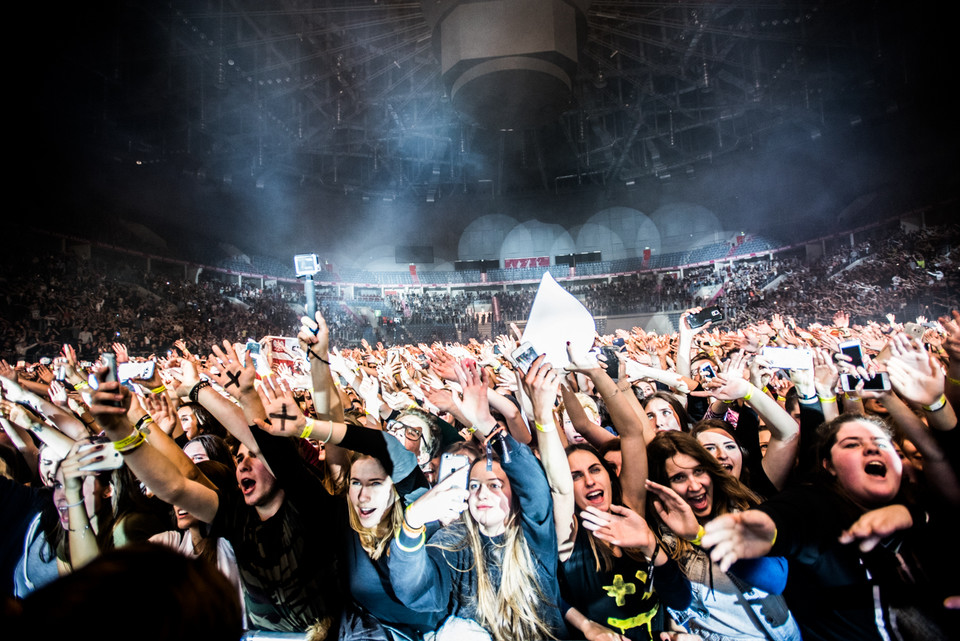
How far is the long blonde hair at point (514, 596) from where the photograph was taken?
186cm

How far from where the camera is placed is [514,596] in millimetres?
1856

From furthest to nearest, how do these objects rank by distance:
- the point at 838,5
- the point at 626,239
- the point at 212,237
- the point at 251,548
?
the point at 626,239 → the point at 212,237 → the point at 838,5 → the point at 251,548

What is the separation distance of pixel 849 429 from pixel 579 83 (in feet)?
35.3

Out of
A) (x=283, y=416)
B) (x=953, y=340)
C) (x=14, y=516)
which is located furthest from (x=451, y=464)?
(x=14, y=516)

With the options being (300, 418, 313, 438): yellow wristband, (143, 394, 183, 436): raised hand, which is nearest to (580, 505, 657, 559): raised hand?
(300, 418, 313, 438): yellow wristband

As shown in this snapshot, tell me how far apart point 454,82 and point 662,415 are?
557 centimetres

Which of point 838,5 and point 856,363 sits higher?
point 838,5

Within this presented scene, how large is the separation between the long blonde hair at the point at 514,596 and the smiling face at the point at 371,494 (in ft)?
1.59

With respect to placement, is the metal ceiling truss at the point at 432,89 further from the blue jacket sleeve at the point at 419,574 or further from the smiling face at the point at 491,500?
the blue jacket sleeve at the point at 419,574

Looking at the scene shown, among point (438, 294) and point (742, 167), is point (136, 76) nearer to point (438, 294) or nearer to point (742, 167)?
point (438, 294)

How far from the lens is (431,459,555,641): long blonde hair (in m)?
1.86

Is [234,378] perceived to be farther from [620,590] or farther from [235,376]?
[620,590]

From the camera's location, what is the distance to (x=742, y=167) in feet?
62.1

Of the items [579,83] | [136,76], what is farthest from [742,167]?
[136,76]
